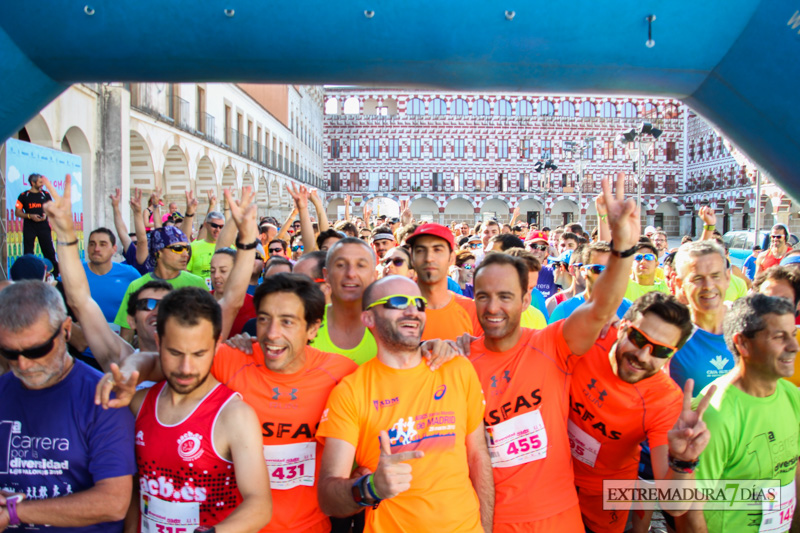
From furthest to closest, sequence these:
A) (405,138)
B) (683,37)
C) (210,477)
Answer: (405,138) → (683,37) → (210,477)

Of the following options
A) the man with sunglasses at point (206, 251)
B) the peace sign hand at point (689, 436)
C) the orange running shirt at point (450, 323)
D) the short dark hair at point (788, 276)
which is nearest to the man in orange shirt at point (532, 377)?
the peace sign hand at point (689, 436)

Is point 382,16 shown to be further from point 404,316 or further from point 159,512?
point 159,512

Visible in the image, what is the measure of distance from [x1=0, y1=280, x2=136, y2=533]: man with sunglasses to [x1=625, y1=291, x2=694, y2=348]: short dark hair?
7.43 feet

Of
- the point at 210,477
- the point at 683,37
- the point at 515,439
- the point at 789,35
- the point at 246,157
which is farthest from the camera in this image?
the point at 246,157

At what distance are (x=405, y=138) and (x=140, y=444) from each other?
42468 millimetres

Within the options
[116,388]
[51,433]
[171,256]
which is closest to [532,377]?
[116,388]

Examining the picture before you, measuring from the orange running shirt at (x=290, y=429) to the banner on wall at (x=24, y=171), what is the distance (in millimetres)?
6581

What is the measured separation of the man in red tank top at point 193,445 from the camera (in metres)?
2.14

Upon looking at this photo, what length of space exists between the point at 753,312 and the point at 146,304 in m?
3.05

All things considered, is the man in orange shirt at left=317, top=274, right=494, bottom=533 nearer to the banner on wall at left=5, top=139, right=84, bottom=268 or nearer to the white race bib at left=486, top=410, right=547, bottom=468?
the white race bib at left=486, top=410, right=547, bottom=468

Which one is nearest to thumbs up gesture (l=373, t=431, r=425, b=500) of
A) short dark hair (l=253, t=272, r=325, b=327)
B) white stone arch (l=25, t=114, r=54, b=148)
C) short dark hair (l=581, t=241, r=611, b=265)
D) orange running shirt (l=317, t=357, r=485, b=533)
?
orange running shirt (l=317, t=357, r=485, b=533)

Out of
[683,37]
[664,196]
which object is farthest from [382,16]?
[664,196]

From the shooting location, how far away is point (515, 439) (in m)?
2.51

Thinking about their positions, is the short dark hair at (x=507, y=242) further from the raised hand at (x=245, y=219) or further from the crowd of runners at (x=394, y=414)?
the raised hand at (x=245, y=219)
